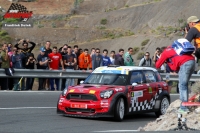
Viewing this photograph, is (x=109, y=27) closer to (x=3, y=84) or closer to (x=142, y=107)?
(x=3, y=84)

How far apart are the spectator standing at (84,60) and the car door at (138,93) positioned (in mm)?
7613

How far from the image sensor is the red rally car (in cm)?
1519

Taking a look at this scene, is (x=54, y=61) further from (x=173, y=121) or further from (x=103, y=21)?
(x=103, y=21)

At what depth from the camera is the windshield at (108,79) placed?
1614cm

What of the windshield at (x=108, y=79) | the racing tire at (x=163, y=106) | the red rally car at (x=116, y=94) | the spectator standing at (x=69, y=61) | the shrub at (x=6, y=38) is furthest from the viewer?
the shrub at (x=6, y=38)

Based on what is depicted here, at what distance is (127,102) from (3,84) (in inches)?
329

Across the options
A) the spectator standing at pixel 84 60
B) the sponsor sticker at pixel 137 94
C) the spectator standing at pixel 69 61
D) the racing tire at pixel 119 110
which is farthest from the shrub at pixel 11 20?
the racing tire at pixel 119 110

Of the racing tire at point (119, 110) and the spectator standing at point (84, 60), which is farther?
the spectator standing at point (84, 60)

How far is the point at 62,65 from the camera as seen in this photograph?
78.3 ft

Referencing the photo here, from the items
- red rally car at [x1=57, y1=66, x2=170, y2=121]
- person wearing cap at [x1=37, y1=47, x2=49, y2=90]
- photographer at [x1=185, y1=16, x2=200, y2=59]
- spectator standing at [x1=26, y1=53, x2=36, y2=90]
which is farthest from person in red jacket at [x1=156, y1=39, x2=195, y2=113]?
spectator standing at [x1=26, y1=53, x2=36, y2=90]

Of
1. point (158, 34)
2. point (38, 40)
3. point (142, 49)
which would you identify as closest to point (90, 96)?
point (142, 49)

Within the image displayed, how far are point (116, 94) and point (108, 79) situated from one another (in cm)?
113

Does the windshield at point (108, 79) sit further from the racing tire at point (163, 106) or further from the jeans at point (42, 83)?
the jeans at point (42, 83)

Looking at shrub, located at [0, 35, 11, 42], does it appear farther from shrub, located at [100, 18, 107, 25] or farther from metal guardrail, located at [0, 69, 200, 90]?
metal guardrail, located at [0, 69, 200, 90]
